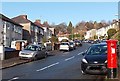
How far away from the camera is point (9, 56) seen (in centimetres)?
3094

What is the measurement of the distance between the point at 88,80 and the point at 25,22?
227ft

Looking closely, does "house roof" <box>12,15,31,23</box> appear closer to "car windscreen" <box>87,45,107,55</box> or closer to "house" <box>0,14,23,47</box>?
"house" <box>0,14,23,47</box>

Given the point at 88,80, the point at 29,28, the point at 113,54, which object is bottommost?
the point at 88,80

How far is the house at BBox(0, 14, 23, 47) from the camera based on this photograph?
55.9 meters

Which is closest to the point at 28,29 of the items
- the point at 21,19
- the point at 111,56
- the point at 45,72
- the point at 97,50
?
the point at 21,19

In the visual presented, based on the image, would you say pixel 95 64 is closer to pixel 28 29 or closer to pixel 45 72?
pixel 45 72

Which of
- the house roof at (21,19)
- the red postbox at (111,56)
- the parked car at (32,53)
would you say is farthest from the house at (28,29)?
the red postbox at (111,56)

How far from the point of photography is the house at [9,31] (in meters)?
55.9

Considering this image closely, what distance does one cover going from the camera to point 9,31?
59500 mm

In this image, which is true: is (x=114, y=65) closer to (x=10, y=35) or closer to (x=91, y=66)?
(x=91, y=66)

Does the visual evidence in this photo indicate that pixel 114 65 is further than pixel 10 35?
No

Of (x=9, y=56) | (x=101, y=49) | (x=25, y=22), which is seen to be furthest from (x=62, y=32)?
(x=101, y=49)

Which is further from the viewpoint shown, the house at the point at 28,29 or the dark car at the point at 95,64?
the house at the point at 28,29

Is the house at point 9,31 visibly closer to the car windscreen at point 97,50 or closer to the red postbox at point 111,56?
the car windscreen at point 97,50
